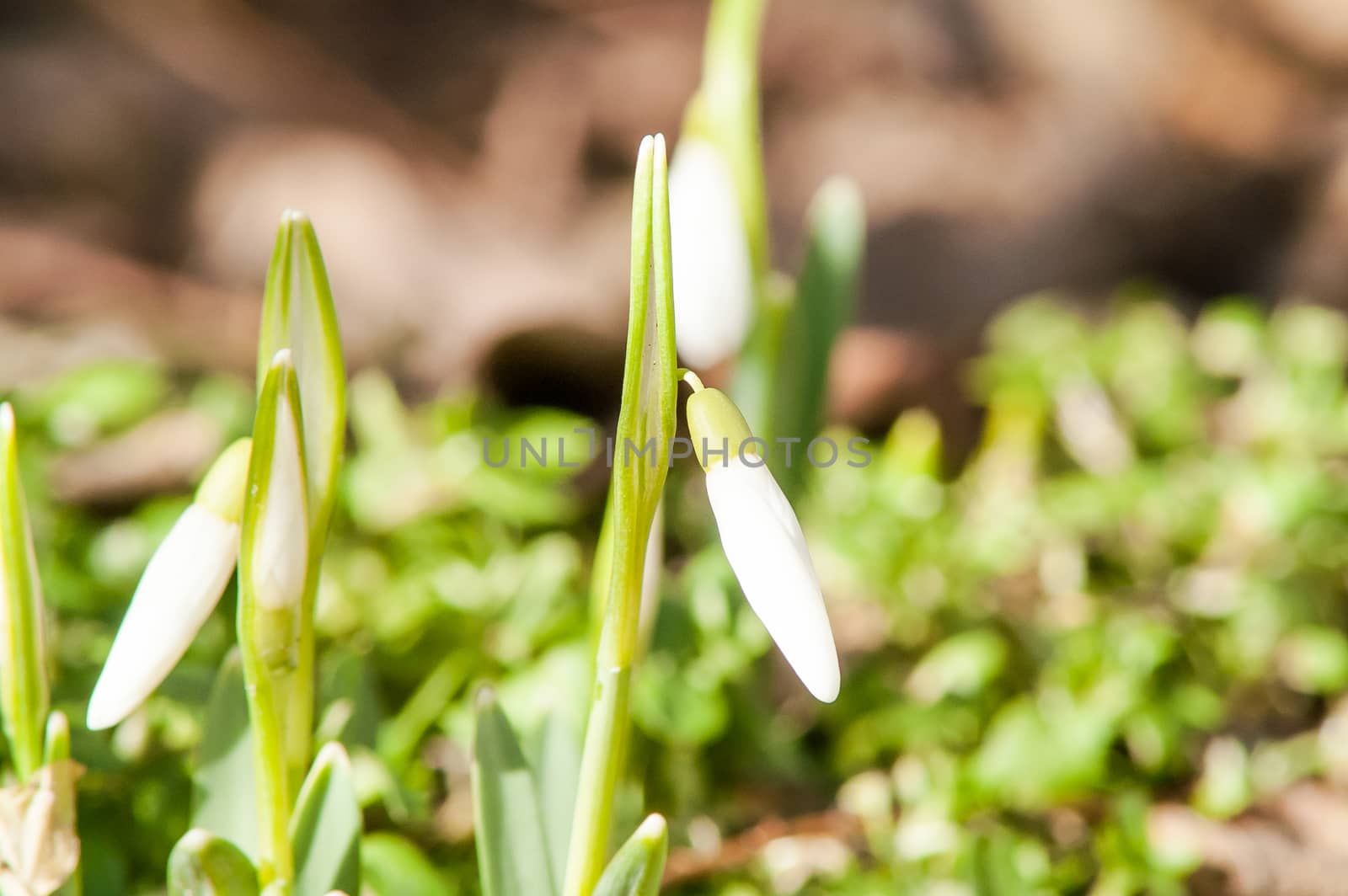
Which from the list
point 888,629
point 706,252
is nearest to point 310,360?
point 706,252

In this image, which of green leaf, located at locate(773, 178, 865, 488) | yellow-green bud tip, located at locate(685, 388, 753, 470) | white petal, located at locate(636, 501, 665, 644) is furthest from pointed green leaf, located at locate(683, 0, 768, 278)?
yellow-green bud tip, located at locate(685, 388, 753, 470)

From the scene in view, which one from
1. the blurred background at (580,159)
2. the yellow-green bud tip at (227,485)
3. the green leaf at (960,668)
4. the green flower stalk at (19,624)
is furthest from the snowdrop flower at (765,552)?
the blurred background at (580,159)

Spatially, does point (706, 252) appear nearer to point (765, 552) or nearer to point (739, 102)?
point (739, 102)

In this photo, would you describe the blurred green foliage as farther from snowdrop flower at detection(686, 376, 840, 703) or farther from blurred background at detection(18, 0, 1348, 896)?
snowdrop flower at detection(686, 376, 840, 703)

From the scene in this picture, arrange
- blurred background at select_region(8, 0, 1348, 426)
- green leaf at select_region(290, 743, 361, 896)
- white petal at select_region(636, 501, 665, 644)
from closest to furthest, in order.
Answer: green leaf at select_region(290, 743, 361, 896) → white petal at select_region(636, 501, 665, 644) → blurred background at select_region(8, 0, 1348, 426)

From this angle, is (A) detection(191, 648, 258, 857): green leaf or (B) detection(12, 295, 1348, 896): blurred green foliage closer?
(A) detection(191, 648, 258, 857): green leaf

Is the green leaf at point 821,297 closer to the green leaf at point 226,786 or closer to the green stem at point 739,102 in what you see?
the green stem at point 739,102

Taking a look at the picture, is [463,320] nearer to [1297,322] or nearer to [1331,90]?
[1297,322]

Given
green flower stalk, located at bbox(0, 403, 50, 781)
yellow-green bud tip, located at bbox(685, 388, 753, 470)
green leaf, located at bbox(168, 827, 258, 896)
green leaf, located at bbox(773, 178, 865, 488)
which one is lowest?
green leaf, located at bbox(168, 827, 258, 896)
